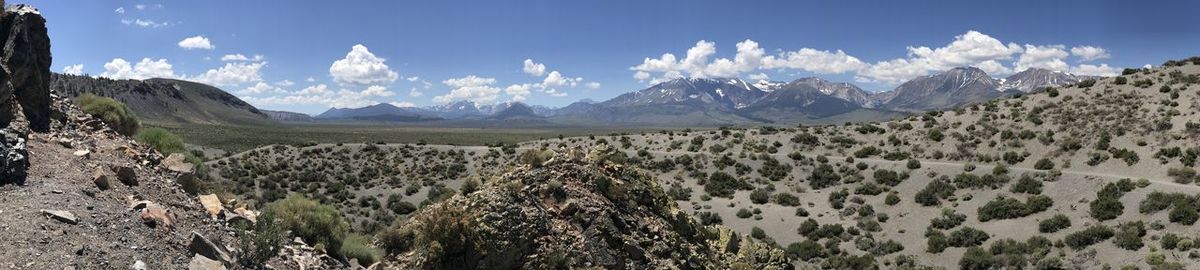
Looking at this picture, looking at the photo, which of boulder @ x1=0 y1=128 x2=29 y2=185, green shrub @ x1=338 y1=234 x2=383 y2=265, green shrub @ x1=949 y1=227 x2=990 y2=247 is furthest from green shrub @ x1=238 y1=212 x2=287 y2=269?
green shrub @ x1=949 y1=227 x2=990 y2=247

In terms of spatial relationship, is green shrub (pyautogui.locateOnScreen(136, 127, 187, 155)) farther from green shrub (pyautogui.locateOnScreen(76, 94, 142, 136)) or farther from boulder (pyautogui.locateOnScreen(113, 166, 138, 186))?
boulder (pyautogui.locateOnScreen(113, 166, 138, 186))

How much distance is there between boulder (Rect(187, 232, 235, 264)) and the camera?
9.02 meters

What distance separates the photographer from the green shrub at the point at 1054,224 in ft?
96.4

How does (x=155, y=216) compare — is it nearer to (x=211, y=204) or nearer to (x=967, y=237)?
(x=211, y=204)

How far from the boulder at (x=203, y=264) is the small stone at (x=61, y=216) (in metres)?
1.47

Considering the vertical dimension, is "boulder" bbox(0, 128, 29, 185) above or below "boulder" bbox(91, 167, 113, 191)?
above

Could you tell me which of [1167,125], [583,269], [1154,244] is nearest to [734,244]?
[583,269]

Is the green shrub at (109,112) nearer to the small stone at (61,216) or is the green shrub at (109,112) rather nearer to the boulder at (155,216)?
the boulder at (155,216)

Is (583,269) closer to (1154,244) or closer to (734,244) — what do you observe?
(734,244)

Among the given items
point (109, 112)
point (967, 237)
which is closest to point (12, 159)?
point (109, 112)

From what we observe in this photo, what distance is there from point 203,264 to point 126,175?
3632 mm

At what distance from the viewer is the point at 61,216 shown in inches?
313

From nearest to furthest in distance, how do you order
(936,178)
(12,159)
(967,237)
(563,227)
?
(12,159), (563,227), (967,237), (936,178)

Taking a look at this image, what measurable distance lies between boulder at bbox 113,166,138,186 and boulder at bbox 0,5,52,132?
244 cm
